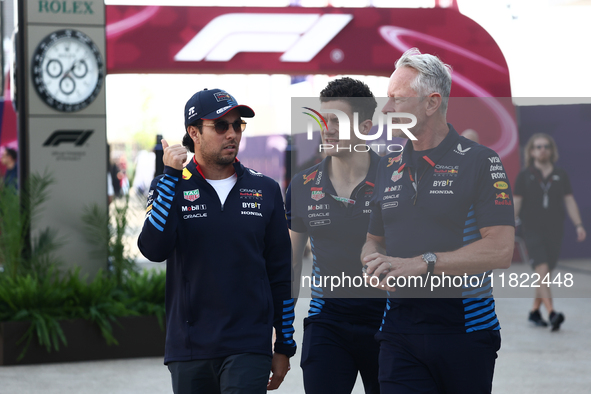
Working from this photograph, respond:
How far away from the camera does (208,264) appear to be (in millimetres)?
2924

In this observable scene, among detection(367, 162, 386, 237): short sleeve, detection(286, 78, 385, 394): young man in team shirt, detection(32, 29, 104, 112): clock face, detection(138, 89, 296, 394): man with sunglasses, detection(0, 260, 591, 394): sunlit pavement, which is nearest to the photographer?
detection(138, 89, 296, 394): man with sunglasses

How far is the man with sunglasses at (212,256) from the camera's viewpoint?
2877 millimetres

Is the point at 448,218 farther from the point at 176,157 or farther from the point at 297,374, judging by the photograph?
the point at 297,374

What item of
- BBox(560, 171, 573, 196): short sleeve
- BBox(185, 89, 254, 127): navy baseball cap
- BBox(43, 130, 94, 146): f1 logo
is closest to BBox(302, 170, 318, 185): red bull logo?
BBox(185, 89, 254, 127): navy baseball cap

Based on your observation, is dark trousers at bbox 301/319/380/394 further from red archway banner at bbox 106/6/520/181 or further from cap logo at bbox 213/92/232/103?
red archway banner at bbox 106/6/520/181

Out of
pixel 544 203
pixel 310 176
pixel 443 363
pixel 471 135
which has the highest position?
pixel 471 135

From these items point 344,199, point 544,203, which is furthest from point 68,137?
point 544,203

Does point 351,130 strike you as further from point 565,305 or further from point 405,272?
point 565,305

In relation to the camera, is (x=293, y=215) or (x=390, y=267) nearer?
(x=390, y=267)

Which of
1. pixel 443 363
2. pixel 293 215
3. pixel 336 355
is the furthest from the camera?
pixel 293 215

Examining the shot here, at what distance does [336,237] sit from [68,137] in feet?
15.9

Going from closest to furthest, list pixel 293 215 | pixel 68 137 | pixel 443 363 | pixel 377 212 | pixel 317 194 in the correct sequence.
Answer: pixel 443 363 → pixel 377 212 → pixel 317 194 → pixel 293 215 → pixel 68 137

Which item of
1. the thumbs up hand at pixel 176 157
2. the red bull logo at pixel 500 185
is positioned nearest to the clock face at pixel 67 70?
the thumbs up hand at pixel 176 157

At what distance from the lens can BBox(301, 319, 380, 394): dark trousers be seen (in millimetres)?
3350
